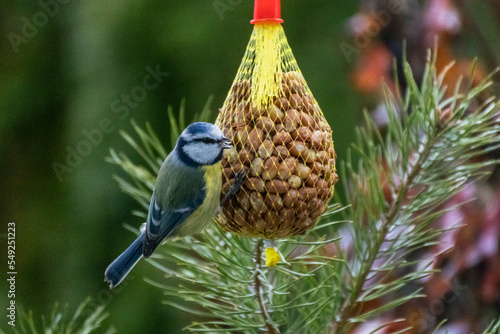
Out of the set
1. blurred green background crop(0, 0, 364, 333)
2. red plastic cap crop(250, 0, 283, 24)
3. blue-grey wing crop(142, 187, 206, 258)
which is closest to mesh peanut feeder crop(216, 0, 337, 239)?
red plastic cap crop(250, 0, 283, 24)

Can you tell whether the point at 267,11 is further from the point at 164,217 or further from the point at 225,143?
the point at 164,217

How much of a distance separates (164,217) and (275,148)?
0.93ft

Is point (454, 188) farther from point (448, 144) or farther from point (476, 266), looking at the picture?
point (476, 266)

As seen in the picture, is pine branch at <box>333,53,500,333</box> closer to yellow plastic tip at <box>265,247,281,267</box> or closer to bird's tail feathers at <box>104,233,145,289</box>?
yellow plastic tip at <box>265,247,281,267</box>

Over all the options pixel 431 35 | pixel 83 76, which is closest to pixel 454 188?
pixel 431 35

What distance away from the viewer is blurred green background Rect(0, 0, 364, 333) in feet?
6.01

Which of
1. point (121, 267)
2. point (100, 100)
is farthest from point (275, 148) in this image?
point (100, 100)

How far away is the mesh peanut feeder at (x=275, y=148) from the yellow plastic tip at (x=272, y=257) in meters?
0.02

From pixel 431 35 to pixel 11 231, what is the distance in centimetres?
145

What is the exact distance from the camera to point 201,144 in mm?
1023

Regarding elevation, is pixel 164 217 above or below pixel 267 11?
below

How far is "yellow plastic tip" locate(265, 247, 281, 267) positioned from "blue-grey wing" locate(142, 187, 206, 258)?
0.60 ft

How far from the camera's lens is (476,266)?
1254 millimetres

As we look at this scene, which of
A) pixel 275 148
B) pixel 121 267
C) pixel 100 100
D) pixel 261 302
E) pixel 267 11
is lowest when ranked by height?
pixel 261 302
